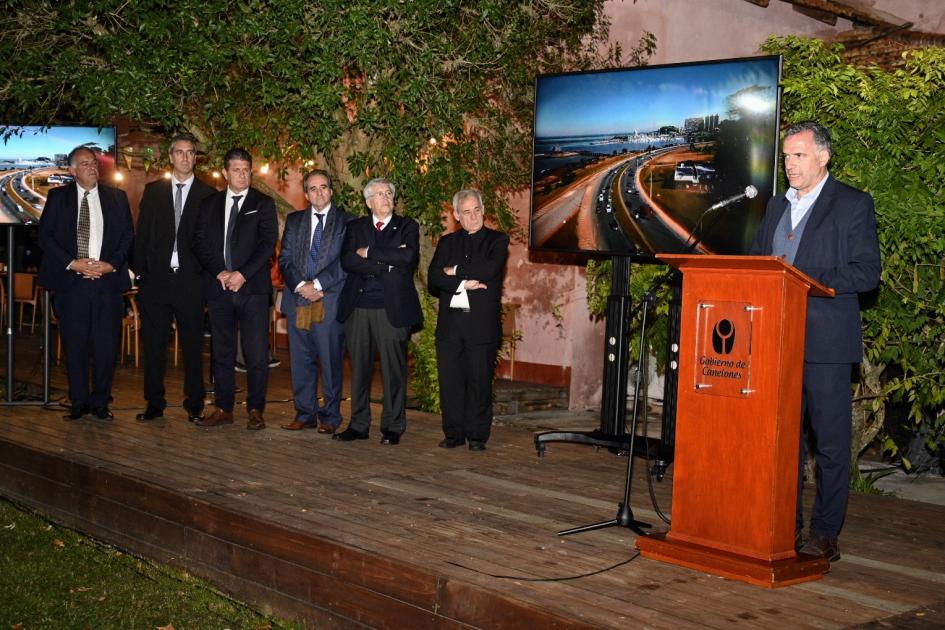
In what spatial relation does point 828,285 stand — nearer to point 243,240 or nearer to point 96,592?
point 96,592

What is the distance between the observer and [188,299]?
744 centimetres

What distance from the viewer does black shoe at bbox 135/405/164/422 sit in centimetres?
762

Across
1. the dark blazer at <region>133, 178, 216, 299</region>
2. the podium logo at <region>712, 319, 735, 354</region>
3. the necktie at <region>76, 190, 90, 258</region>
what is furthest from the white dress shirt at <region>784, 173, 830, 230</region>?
the necktie at <region>76, 190, 90, 258</region>

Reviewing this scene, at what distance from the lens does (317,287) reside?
7188mm

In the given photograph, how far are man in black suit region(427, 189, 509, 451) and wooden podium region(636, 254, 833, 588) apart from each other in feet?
8.92

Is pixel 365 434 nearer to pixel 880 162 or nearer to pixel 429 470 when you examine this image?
pixel 429 470

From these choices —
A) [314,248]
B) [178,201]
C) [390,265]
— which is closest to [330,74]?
[314,248]

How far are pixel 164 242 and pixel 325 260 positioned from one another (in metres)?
1.13

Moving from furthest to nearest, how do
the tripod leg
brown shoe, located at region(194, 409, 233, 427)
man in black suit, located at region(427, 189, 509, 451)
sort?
1. brown shoe, located at region(194, 409, 233, 427)
2. man in black suit, located at region(427, 189, 509, 451)
3. the tripod leg

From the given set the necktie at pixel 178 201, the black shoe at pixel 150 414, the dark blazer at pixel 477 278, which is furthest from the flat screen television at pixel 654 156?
the black shoe at pixel 150 414

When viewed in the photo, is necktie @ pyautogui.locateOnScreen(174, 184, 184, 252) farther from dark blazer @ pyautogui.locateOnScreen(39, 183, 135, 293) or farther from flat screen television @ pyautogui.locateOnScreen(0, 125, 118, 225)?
flat screen television @ pyautogui.locateOnScreen(0, 125, 118, 225)

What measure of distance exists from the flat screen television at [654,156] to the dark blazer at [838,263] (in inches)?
49.9

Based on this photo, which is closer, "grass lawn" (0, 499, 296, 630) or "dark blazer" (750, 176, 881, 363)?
"dark blazer" (750, 176, 881, 363)

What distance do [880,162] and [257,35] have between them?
3.85m
